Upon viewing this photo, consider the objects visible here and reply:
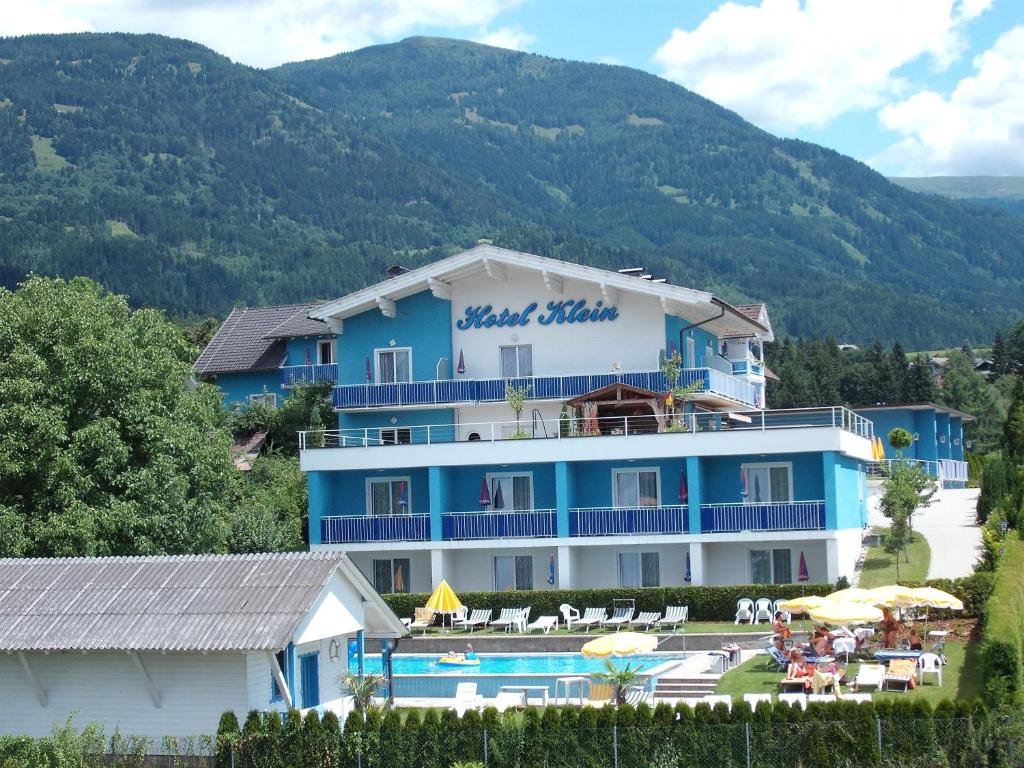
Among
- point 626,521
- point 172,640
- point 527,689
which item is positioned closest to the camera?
point 172,640

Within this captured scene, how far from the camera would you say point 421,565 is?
46438mm

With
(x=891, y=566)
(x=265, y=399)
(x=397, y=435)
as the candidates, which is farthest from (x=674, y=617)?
(x=265, y=399)

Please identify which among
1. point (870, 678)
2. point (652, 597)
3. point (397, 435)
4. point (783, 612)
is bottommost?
point (870, 678)

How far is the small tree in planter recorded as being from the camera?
46.2 metres

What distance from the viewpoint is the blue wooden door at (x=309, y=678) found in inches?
998

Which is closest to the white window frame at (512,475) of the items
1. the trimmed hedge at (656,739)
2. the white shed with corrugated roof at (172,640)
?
the white shed with corrugated roof at (172,640)

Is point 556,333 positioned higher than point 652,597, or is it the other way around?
point 556,333

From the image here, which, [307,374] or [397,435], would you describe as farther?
[307,374]

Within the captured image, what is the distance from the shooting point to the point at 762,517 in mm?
42375

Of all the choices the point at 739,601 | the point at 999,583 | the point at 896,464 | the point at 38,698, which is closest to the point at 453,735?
the point at 38,698

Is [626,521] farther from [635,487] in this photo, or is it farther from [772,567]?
[772,567]

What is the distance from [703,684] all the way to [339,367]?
25.3 metres

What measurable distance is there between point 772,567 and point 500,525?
8092 millimetres

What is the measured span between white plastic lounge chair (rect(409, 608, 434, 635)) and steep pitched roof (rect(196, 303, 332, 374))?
21.4m
